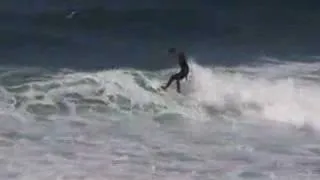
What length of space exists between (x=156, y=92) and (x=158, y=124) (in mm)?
1906

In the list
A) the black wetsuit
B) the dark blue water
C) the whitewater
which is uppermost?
the dark blue water

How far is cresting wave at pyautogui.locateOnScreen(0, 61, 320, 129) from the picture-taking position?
52.3ft

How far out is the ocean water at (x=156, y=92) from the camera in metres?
13.1

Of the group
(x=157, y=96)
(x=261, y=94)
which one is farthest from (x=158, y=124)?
(x=261, y=94)

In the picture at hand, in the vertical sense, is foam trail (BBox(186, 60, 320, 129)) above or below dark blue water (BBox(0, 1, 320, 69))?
below

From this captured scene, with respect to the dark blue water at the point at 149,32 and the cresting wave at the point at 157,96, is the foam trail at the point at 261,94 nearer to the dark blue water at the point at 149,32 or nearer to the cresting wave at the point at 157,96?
the cresting wave at the point at 157,96

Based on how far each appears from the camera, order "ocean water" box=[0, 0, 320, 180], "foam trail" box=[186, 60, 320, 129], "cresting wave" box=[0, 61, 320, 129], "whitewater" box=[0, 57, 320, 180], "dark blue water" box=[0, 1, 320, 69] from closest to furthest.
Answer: "whitewater" box=[0, 57, 320, 180] < "ocean water" box=[0, 0, 320, 180] < "cresting wave" box=[0, 61, 320, 129] < "foam trail" box=[186, 60, 320, 129] < "dark blue water" box=[0, 1, 320, 69]

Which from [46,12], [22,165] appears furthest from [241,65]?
[22,165]

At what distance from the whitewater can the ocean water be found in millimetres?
23

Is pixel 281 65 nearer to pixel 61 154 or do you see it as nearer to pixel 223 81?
pixel 223 81

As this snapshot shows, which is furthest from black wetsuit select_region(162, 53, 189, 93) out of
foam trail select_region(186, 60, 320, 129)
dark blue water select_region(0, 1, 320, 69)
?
dark blue water select_region(0, 1, 320, 69)

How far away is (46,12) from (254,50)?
602cm

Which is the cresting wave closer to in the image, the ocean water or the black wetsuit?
the ocean water

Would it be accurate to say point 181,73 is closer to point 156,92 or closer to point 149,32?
point 156,92
